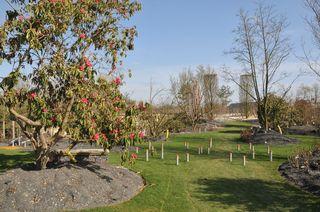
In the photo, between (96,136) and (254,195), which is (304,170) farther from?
(96,136)

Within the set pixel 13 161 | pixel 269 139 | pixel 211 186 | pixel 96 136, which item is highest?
pixel 96 136

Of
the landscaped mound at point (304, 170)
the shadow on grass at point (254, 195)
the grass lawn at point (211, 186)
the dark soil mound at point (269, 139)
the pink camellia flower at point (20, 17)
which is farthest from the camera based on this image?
the dark soil mound at point (269, 139)

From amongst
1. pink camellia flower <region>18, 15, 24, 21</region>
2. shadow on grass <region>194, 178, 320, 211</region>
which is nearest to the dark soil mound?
shadow on grass <region>194, 178, 320, 211</region>

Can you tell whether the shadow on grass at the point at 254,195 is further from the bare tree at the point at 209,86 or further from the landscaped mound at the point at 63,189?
the bare tree at the point at 209,86

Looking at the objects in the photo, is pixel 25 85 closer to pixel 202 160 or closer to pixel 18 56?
pixel 18 56

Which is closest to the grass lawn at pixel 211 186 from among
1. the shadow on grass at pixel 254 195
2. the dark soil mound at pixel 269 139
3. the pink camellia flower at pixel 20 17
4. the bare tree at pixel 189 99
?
the shadow on grass at pixel 254 195

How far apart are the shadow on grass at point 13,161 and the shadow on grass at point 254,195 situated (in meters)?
6.90

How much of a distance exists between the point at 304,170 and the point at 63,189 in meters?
9.39

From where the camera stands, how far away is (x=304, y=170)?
44.4 ft

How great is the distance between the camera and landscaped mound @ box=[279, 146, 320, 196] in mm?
11781

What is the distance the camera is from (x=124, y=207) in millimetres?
9203

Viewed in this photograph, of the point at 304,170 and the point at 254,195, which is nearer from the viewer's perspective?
the point at 254,195

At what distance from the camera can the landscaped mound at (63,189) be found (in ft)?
29.0

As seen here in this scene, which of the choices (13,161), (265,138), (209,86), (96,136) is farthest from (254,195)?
(209,86)
